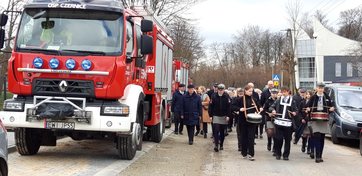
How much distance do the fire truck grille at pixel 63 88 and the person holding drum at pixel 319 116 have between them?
5.37 meters

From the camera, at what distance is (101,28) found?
10.1m

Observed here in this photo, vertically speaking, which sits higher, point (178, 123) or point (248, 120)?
point (248, 120)

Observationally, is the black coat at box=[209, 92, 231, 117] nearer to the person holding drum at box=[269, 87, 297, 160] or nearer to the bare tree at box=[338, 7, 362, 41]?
the person holding drum at box=[269, 87, 297, 160]

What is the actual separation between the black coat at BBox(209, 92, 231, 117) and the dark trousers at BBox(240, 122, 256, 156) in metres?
1.15

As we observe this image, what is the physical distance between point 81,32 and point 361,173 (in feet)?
20.6

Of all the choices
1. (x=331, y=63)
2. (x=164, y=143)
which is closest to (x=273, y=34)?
(x=331, y=63)

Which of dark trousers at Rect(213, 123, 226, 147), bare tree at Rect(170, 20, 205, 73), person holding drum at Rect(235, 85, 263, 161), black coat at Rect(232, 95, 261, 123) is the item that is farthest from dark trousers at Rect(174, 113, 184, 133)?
bare tree at Rect(170, 20, 205, 73)

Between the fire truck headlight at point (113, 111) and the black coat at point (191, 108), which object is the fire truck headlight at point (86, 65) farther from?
the black coat at point (191, 108)

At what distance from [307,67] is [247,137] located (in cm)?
7227

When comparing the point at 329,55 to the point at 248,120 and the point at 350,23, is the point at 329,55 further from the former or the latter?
the point at 248,120

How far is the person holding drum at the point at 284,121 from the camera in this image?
12.0 m

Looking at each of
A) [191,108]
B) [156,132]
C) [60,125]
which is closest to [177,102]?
[191,108]

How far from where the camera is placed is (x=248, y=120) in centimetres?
1169

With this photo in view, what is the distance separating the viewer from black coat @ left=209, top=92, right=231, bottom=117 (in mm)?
13227
